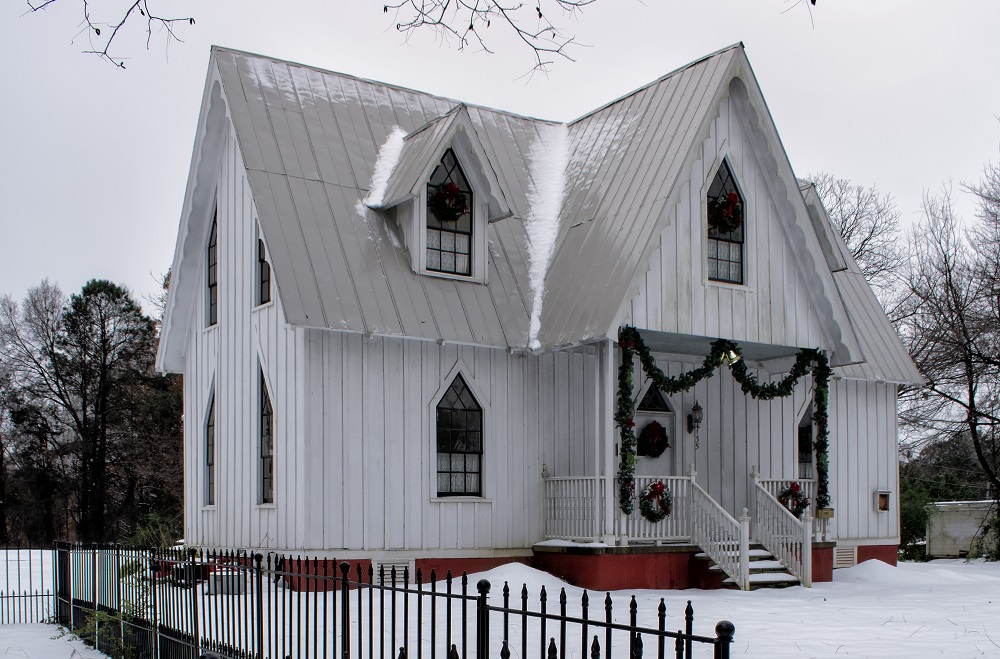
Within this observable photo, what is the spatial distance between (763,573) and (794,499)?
5.95ft

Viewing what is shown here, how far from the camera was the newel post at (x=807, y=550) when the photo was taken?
16.8m

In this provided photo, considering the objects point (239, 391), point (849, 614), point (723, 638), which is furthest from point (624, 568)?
point (723, 638)

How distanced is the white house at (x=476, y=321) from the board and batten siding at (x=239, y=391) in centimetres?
6

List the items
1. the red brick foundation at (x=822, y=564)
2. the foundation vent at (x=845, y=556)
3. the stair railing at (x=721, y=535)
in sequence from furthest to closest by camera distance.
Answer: the foundation vent at (x=845, y=556) < the red brick foundation at (x=822, y=564) < the stair railing at (x=721, y=535)

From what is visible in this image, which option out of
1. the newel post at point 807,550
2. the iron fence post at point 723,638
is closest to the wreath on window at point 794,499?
the newel post at point 807,550

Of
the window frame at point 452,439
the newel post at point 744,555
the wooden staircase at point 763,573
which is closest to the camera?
the newel post at point 744,555

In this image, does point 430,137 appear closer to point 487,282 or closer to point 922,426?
point 487,282

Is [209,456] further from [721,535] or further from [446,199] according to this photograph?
[721,535]

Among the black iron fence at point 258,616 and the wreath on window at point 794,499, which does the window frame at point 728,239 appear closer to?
the wreath on window at point 794,499

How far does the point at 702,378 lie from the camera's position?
57.5 ft

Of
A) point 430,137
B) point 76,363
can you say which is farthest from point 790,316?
point 76,363

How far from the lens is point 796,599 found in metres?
15.1

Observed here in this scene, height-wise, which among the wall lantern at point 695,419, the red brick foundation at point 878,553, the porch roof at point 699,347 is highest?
the porch roof at point 699,347

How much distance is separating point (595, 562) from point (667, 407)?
4074mm
